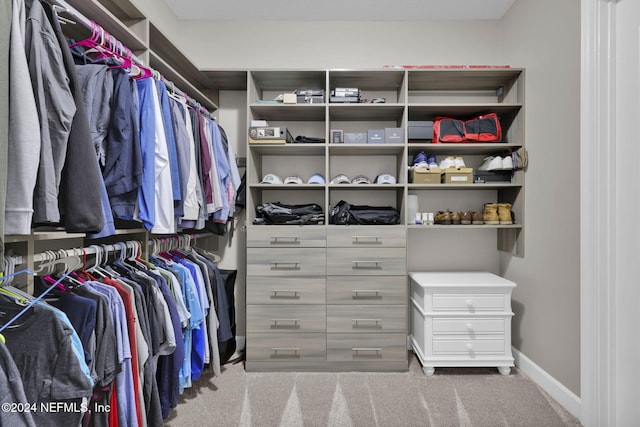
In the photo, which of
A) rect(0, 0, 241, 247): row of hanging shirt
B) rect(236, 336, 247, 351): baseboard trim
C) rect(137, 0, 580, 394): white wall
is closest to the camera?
rect(0, 0, 241, 247): row of hanging shirt

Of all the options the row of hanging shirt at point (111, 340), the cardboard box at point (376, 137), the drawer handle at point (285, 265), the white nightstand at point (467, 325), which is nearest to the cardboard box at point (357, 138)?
the cardboard box at point (376, 137)

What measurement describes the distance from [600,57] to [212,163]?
2222 mm

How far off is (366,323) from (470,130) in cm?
166

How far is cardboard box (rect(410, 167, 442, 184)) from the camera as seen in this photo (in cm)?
262

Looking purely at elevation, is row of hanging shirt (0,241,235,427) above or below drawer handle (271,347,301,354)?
above

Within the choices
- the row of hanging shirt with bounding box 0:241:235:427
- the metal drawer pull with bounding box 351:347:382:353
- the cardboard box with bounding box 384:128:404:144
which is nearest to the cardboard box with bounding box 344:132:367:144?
the cardboard box with bounding box 384:128:404:144

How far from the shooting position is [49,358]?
3.85 ft

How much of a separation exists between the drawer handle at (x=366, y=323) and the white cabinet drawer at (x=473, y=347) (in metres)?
0.42

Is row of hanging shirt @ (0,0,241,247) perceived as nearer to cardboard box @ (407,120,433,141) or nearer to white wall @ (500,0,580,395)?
cardboard box @ (407,120,433,141)

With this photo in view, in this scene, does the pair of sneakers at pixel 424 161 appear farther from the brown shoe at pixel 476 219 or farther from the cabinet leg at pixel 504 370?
the cabinet leg at pixel 504 370

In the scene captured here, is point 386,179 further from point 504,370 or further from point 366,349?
point 504,370

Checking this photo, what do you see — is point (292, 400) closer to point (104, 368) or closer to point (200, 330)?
point (200, 330)

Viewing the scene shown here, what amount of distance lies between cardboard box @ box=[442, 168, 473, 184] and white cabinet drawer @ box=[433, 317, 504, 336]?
3.25ft

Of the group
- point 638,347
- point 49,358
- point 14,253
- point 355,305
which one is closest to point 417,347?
point 355,305
